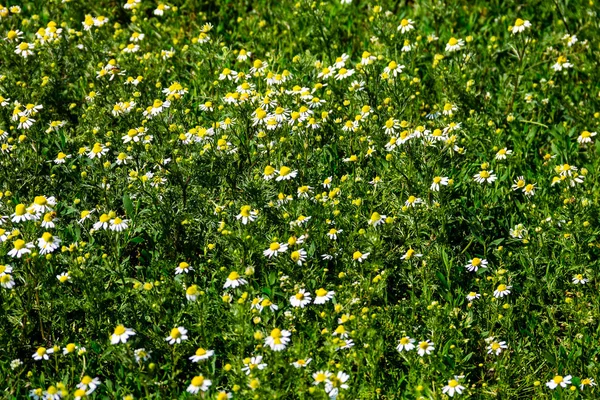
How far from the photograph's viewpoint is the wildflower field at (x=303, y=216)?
4406 mm

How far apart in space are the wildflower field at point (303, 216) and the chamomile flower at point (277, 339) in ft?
0.16

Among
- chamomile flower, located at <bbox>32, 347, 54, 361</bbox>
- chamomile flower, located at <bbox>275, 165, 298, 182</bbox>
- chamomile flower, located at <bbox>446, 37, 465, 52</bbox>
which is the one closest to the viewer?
chamomile flower, located at <bbox>32, 347, 54, 361</bbox>

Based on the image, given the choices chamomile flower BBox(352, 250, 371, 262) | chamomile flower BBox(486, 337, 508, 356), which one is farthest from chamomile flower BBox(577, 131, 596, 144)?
chamomile flower BBox(352, 250, 371, 262)

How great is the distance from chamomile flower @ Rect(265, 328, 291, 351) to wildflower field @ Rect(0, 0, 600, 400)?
5 cm

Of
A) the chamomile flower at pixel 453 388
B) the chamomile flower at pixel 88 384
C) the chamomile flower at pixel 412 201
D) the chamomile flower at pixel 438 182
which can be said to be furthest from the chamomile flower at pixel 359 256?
the chamomile flower at pixel 88 384

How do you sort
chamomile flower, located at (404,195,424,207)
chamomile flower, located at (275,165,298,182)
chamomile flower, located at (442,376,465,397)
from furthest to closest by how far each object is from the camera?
chamomile flower, located at (275,165,298,182)
chamomile flower, located at (404,195,424,207)
chamomile flower, located at (442,376,465,397)

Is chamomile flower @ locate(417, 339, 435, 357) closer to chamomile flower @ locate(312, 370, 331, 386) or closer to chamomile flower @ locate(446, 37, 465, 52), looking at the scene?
chamomile flower @ locate(312, 370, 331, 386)

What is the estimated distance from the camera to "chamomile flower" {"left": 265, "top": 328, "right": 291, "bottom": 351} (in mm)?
4098

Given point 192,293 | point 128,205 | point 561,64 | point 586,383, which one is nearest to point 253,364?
point 192,293

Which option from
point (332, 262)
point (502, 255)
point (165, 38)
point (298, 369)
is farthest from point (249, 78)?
point (298, 369)

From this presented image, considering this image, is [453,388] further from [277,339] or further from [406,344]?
[277,339]

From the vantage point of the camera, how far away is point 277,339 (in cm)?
413

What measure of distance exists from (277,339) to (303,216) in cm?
101

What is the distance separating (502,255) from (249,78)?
246 cm
